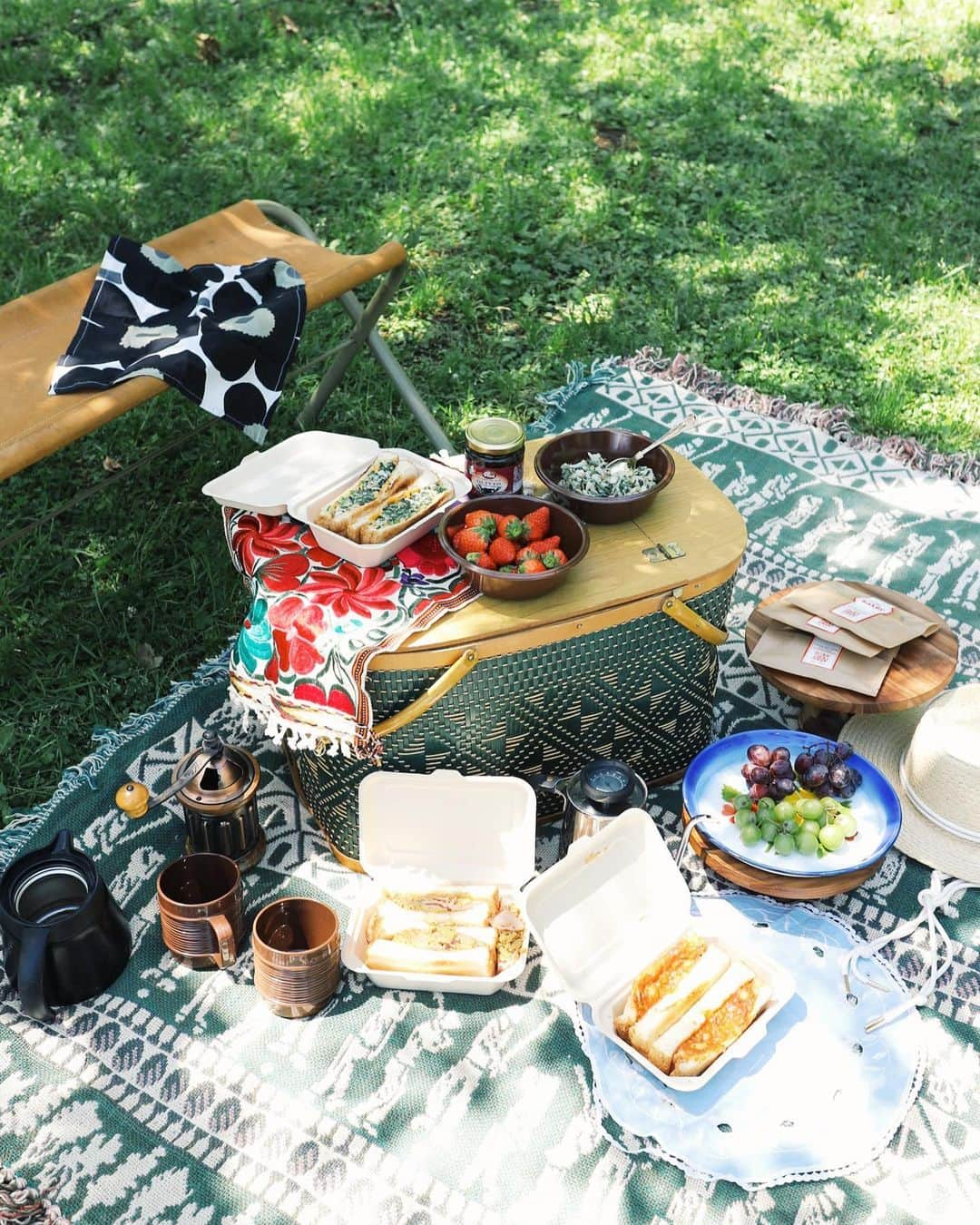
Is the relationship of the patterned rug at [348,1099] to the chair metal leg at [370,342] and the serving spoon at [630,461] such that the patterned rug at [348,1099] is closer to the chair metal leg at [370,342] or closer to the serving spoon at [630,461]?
the serving spoon at [630,461]

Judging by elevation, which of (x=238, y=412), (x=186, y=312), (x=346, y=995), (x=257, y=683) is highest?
(x=186, y=312)

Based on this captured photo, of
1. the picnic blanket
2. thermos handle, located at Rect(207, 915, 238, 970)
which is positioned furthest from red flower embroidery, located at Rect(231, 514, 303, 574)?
thermos handle, located at Rect(207, 915, 238, 970)

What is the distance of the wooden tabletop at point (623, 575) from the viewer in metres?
2.51

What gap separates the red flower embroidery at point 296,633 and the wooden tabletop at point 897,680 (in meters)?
1.17

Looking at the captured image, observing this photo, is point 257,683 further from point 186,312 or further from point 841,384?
point 841,384

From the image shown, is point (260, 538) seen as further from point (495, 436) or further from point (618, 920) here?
point (618, 920)

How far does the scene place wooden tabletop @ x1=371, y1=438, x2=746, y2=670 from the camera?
99.0 inches

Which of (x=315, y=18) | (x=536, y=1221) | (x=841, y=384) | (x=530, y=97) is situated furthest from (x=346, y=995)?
(x=315, y=18)

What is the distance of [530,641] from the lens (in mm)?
2541

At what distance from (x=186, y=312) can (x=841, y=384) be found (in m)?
2.53

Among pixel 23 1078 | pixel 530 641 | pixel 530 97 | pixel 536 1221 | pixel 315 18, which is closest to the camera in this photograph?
pixel 536 1221

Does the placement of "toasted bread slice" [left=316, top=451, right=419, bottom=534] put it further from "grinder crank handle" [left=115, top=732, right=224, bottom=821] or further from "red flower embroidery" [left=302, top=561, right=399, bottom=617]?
"grinder crank handle" [left=115, top=732, right=224, bottom=821]

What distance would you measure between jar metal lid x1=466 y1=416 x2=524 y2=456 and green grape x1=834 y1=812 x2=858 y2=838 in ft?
3.79

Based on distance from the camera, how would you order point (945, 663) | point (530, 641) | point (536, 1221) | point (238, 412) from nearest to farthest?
point (536, 1221) < point (530, 641) < point (945, 663) < point (238, 412)
